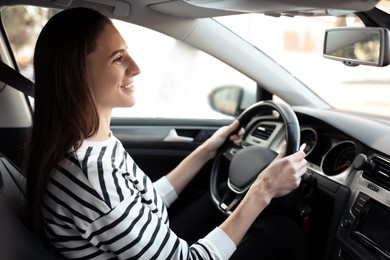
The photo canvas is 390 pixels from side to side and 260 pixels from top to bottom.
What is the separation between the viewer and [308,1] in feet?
4.02

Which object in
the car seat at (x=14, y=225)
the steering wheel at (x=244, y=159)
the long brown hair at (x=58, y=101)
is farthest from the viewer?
the steering wheel at (x=244, y=159)

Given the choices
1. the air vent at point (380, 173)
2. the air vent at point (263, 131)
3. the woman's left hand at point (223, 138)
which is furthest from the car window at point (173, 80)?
the air vent at point (380, 173)

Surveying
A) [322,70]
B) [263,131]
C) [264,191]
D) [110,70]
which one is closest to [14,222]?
[110,70]

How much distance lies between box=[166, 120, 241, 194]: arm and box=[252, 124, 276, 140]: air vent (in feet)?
0.56

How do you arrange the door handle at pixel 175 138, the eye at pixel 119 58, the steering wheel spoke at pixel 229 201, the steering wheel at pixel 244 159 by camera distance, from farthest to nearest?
the door handle at pixel 175 138, the steering wheel spoke at pixel 229 201, the steering wheel at pixel 244 159, the eye at pixel 119 58

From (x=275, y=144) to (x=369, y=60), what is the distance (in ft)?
1.92

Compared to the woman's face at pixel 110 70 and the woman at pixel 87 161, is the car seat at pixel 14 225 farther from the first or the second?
the woman's face at pixel 110 70

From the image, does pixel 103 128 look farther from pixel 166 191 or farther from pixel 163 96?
pixel 163 96

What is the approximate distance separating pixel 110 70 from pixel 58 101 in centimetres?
18

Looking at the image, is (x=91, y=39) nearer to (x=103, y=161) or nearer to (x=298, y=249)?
(x=103, y=161)

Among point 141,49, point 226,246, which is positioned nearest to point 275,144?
point 226,246

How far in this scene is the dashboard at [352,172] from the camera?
1.55 meters

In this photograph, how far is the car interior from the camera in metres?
1.50

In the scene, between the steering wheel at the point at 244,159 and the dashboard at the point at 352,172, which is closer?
the dashboard at the point at 352,172
